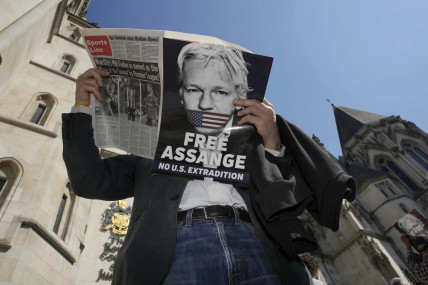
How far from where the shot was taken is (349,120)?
44875 mm

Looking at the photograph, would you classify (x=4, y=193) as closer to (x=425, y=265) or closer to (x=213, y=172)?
(x=213, y=172)

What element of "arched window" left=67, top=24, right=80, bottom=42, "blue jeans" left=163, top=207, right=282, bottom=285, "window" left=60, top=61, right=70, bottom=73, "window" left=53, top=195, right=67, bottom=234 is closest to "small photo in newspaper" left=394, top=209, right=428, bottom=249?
"blue jeans" left=163, top=207, right=282, bottom=285

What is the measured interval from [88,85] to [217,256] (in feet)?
5.64

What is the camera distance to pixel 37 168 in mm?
6566

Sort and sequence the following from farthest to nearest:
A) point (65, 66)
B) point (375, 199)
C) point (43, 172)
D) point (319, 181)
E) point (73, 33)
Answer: point (375, 199) < point (73, 33) < point (65, 66) < point (43, 172) < point (319, 181)

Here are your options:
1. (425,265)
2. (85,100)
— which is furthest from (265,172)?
(425,265)

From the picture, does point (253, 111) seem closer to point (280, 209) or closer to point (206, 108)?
point (206, 108)

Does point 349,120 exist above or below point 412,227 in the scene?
above

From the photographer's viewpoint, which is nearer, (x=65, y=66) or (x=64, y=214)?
(x=64, y=214)

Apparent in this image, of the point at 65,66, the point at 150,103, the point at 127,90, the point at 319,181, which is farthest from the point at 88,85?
the point at 65,66

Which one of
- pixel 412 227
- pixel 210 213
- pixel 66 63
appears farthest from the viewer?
pixel 66 63

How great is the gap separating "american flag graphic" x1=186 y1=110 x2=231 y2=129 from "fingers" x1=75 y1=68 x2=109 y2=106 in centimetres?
84

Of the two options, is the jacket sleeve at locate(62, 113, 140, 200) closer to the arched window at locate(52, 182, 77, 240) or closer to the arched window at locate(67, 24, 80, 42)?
the arched window at locate(52, 182, 77, 240)

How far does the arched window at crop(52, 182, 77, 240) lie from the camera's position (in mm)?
6530
